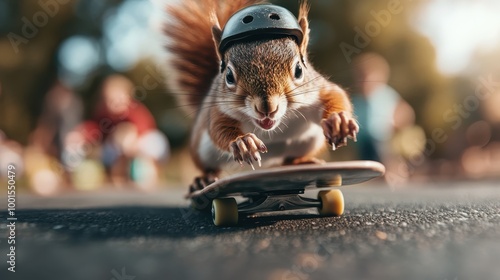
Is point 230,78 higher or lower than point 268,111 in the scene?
higher

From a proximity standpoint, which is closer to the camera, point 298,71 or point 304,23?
point 298,71

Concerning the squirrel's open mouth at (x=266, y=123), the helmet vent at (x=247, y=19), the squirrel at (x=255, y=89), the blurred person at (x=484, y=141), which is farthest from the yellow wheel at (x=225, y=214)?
the blurred person at (x=484, y=141)

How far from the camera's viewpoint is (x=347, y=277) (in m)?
0.97

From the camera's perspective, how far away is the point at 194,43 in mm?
2309

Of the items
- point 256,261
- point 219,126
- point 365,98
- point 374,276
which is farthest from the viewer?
point 365,98

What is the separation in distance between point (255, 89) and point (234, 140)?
0.64 ft

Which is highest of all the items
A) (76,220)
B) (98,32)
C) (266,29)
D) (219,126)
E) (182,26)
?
(98,32)

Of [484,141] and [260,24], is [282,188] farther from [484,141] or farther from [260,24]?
[484,141]

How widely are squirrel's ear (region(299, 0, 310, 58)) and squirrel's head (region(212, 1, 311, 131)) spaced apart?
0.06ft

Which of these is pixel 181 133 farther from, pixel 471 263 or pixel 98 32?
pixel 471 263

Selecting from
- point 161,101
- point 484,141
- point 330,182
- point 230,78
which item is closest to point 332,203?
point 330,182

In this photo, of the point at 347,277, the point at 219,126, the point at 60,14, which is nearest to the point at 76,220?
the point at 219,126

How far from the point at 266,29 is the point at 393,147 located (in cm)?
431

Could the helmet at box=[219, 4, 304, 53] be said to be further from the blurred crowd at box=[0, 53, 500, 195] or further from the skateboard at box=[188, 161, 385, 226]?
the blurred crowd at box=[0, 53, 500, 195]
